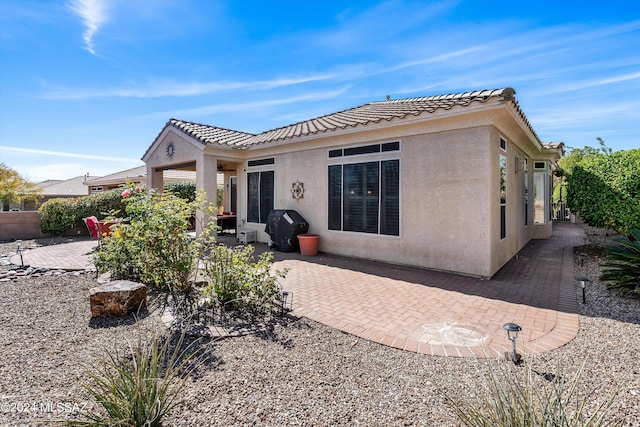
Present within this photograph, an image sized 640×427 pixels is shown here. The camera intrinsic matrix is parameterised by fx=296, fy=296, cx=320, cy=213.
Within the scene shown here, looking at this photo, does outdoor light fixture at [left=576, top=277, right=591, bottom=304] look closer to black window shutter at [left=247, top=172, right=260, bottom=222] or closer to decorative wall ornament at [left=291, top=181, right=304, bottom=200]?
decorative wall ornament at [left=291, top=181, right=304, bottom=200]

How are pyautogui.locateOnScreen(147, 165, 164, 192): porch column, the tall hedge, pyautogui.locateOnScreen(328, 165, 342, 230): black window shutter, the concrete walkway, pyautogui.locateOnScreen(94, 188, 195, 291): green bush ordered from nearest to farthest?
the concrete walkway
pyautogui.locateOnScreen(94, 188, 195, 291): green bush
the tall hedge
pyautogui.locateOnScreen(328, 165, 342, 230): black window shutter
pyautogui.locateOnScreen(147, 165, 164, 192): porch column

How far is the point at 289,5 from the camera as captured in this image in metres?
8.66

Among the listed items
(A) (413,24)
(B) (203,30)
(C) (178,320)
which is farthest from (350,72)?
(C) (178,320)

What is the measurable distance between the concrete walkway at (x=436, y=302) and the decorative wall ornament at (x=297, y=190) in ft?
8.65

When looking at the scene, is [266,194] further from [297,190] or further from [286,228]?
[286,228]

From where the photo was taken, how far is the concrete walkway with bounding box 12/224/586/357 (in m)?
4.15

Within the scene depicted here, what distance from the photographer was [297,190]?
37.0ft

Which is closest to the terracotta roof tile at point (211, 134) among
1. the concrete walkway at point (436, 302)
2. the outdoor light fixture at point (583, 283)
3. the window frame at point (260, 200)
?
the window frame at point (260, 200)

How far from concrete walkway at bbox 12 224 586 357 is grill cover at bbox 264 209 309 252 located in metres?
1.20

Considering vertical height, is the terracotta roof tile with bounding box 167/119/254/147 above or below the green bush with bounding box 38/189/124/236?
above

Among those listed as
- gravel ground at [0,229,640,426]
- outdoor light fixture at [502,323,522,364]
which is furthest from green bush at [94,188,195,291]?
outdoor light fixture at [502,323,522,364]

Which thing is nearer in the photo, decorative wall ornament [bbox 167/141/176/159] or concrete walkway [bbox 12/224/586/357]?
concrete walkway [bbox 12/224/586/357]

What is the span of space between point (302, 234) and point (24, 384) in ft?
26.9

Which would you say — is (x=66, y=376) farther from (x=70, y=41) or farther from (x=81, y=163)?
(x=81, y=163)
